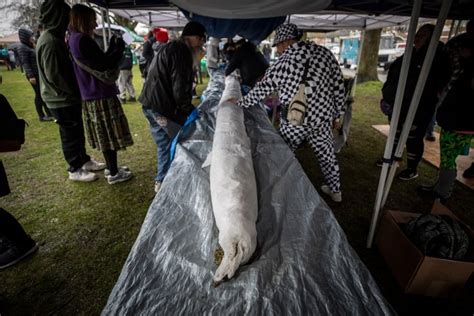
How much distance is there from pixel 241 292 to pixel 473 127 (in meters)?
2.38

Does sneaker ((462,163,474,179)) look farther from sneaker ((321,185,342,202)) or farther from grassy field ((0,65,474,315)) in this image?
sneaker ((321,185,342,202))

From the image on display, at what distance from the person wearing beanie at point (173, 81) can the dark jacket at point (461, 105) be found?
2.24 m

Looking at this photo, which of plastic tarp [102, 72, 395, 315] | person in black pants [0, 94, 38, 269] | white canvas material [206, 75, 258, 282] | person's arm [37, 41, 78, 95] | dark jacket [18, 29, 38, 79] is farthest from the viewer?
dark jacket [18, 29, 38, 79]

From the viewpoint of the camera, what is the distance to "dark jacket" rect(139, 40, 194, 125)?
2115 mm

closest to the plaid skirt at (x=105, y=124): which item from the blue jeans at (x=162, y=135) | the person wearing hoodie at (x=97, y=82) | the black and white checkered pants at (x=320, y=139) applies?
the person wearing hoodie at (x=97, y=82)

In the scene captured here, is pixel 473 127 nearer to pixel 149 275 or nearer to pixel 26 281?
pixel 149 275

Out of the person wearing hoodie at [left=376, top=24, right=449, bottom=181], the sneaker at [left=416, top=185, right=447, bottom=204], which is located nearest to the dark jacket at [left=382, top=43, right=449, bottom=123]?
the person wearing hoodie at [left=376, top=24, right=449, bottom=181]

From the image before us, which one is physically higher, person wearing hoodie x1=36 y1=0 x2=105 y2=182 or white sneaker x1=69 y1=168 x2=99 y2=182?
person wearing hoodie x1=36 y1=0 x2=105 y2=182

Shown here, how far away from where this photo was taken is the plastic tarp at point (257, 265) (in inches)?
35.2

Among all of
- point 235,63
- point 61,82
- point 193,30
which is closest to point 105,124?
point 61,82

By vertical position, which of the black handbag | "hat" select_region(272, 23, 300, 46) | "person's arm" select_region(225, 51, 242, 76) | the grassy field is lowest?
the grassy field

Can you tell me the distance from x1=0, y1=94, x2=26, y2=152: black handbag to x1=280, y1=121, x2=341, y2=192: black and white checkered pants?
2.01 metres

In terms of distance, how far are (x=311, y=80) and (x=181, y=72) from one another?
1.09 meters

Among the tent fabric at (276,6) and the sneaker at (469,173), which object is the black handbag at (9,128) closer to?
the tent fabric at (276,6)
